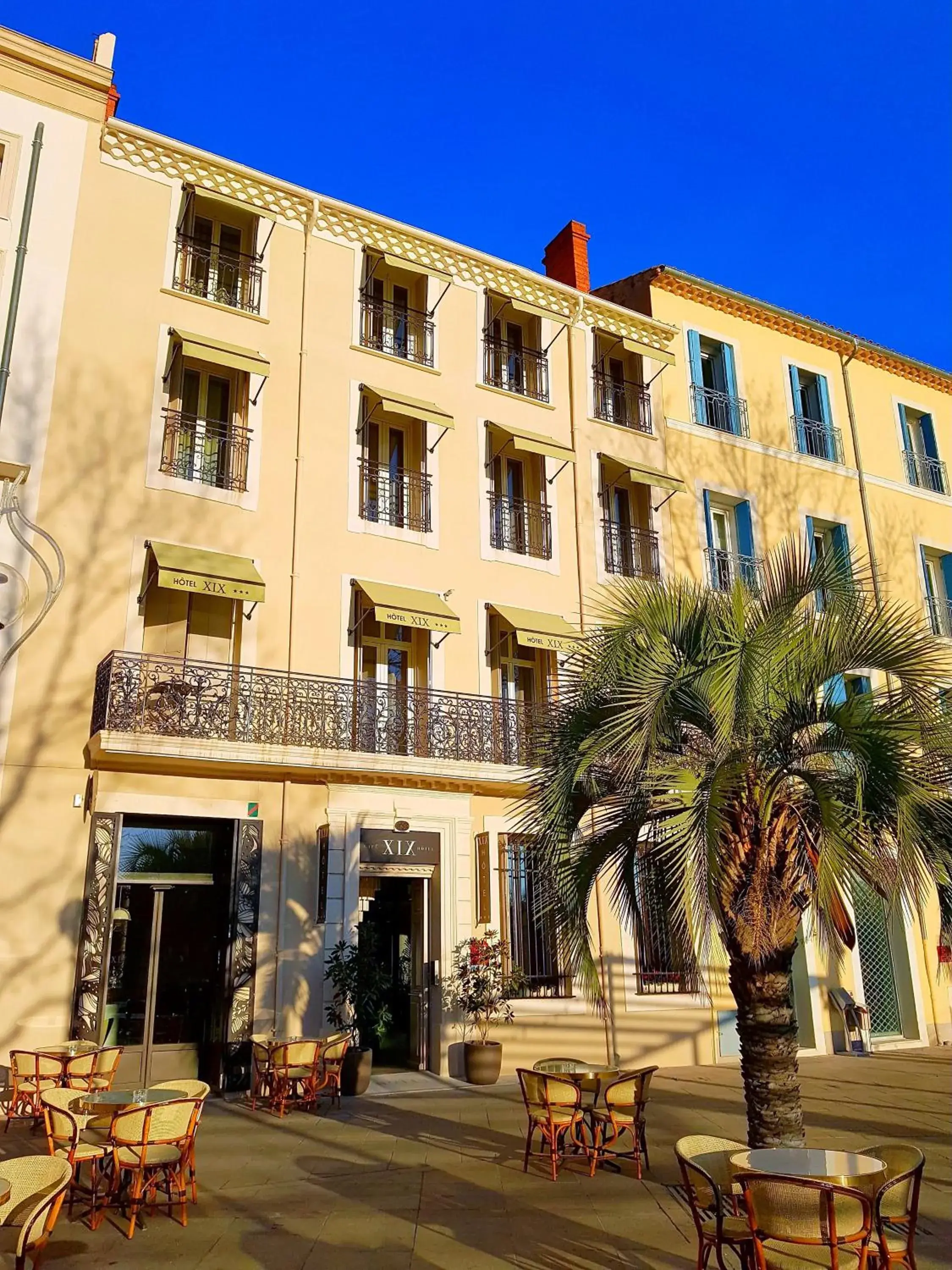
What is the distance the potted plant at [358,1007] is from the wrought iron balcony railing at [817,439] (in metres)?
13.3

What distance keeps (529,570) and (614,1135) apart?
9.47 meters

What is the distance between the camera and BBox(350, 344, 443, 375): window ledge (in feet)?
50.9

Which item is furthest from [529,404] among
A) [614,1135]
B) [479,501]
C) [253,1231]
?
[253,1231]

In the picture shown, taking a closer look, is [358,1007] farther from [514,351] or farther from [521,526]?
[514,351]

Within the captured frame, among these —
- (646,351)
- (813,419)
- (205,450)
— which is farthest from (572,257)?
(205,450)

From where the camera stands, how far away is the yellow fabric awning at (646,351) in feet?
58.5

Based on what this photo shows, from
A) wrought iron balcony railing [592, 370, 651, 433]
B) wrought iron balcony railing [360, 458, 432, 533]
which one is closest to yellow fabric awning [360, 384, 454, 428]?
wrought iron balcony railing [360, 458, 432, 533]

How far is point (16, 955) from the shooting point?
440 inches

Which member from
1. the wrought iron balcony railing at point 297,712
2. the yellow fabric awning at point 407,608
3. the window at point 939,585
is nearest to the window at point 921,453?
the window at point 939,585

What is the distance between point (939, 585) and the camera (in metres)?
21.3

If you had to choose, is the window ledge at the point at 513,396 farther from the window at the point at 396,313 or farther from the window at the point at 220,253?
the window at the point at 220,253

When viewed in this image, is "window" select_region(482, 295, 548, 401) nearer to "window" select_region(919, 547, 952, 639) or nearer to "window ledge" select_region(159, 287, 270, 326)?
"window ledge" select_region(159, 287, 270, 326)

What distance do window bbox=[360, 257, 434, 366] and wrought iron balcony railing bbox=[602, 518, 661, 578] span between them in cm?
430

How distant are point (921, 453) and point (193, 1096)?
2021cm
